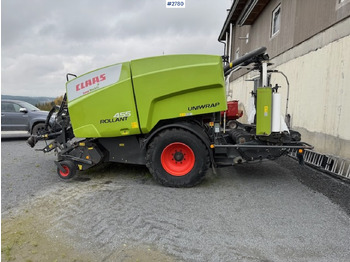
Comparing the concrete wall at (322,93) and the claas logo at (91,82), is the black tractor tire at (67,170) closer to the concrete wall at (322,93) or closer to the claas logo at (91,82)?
the claas logo at (91,82)

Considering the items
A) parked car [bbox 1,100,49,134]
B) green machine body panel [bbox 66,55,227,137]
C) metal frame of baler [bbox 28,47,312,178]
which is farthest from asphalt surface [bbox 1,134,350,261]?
parked car [bbox 1,100,49,134]

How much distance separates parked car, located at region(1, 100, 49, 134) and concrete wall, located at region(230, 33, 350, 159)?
29.7 ft

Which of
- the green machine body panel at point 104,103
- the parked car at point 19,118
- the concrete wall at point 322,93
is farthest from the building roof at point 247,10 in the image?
the parked car at point 19,118

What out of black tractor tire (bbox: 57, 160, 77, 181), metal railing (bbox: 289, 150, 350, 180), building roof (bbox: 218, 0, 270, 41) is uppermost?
building roof (bbox: 218, 0, 270, 41)

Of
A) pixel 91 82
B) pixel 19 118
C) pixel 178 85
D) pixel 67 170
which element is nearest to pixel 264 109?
pixel 178 85

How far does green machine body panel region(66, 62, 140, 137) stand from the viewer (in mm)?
4250

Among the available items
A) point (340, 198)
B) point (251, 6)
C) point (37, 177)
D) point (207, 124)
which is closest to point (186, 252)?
point (207, 124)

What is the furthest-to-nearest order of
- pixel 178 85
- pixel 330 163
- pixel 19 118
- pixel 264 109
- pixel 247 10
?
pixel 247 10 < pixel 19 118 < pixel 330 163 < pixel 264 109 < pixel 178 85

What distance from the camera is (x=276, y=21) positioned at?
10.1 m

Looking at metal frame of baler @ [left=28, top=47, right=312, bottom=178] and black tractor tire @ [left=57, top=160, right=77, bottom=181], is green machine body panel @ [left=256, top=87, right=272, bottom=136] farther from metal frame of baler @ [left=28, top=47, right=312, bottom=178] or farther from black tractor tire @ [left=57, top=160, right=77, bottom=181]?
black tractor tire @ [left=57, top=160, right=77, bottom=181]

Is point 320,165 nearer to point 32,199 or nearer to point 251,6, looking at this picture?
point 32,199

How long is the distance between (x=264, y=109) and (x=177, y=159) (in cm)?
171

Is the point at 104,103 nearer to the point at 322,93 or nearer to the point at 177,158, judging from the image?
the point at 177,158

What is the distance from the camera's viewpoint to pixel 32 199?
389 cm
